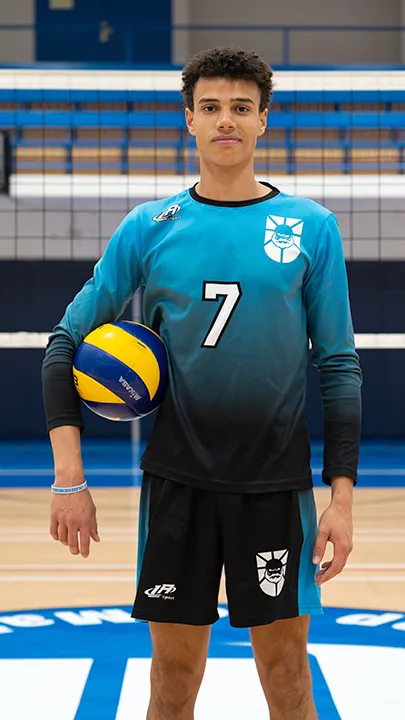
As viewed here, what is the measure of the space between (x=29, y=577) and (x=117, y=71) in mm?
7007

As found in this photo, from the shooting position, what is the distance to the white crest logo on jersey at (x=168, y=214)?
6.57 ft

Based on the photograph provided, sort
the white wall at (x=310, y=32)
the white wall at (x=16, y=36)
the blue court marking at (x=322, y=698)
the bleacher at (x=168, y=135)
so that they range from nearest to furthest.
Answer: the blue court marking at (x=322, y=698) → the bleacher at (x=168, y=135) → the white wall at (x=16, y=36) → the white wall at (x=310, y=32)

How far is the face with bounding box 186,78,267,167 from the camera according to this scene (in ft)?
6.35

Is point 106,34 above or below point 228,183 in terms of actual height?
above

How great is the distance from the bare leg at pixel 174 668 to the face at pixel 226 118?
0.94 meters

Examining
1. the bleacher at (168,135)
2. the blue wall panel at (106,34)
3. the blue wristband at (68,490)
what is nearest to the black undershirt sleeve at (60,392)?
the blue wristband at (68,490)

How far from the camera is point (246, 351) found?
192cm

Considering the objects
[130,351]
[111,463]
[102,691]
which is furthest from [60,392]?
[111,463]

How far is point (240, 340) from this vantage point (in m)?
1.92

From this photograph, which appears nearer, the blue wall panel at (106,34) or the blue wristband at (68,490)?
the blue wristband at (68,490)

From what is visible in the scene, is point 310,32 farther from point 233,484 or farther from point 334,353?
point 233,484

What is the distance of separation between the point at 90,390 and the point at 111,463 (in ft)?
27.2

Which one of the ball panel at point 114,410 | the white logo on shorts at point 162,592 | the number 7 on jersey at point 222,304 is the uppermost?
the number 7 on jersey at point 222,304

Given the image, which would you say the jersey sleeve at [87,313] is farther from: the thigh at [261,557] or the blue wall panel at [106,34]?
the blue wall panel at [106,34]
